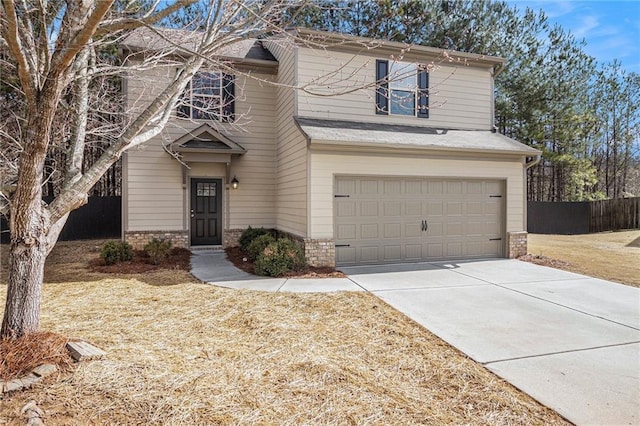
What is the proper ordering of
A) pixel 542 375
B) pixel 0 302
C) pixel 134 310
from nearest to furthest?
pixel 542 375
pixel 134 310
pixel 0 302

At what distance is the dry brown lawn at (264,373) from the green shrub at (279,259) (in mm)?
2119

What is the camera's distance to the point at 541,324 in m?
4.77

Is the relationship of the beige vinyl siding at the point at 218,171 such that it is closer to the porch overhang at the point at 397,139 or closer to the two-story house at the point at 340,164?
the two-story house at the point at 340,164

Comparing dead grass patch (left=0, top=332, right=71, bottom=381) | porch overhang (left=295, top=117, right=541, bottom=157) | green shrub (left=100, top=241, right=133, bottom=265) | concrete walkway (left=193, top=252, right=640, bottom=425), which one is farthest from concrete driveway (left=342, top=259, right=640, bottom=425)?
green shrub (left=100, top=241, right=133, bottom=265)

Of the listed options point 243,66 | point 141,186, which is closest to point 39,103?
point 141,186

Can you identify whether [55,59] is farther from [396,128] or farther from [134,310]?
[396,128]

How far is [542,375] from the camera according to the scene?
3.38 meters

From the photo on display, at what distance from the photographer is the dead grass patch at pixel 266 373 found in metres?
2.65

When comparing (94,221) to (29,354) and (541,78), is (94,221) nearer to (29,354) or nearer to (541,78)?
(29,354)

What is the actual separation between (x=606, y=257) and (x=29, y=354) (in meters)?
13.0

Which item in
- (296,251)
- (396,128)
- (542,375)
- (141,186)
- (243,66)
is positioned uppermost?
(243,66)

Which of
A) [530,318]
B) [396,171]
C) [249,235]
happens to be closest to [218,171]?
[249,235]

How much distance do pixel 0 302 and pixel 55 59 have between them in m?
4.45

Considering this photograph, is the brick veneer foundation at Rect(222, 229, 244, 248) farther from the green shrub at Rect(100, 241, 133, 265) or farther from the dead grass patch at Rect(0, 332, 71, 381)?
the dead grass patch at Rect(0, 332, 71, 381)
